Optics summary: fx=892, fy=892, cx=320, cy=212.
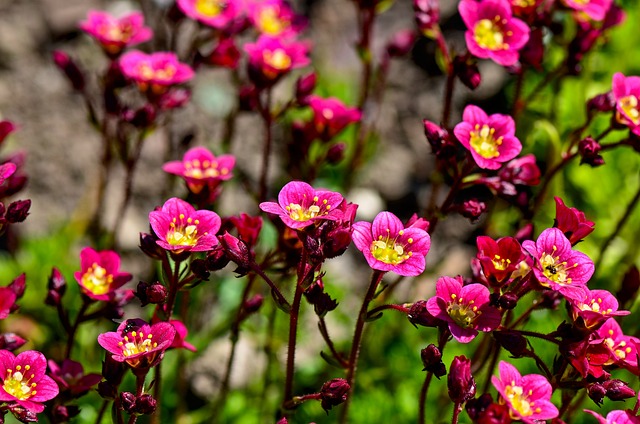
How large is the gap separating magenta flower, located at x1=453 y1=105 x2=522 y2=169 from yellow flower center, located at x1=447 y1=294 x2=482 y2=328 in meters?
0.40

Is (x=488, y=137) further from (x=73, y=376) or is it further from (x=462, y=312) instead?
(x=73, y=376)

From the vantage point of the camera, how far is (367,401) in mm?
3514

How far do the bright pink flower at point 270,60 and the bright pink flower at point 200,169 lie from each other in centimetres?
42

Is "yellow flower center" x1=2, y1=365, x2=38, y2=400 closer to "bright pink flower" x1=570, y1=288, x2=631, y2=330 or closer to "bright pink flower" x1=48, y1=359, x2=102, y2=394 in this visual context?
"bright pink flower" x1=48, y1=359, x2=102, y2=394

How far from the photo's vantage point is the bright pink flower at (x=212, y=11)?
11.0 ft

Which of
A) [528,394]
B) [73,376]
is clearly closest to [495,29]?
[528,394]

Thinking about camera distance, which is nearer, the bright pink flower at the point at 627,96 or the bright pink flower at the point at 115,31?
the bright pink flower at the point at 627,96

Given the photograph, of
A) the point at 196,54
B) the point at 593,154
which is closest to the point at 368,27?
the point at 196,54

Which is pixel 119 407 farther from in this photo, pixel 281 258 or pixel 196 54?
pixel 196 54

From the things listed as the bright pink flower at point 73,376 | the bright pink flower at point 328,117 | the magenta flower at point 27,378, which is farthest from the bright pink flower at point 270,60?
the magenta flower at point 27,378

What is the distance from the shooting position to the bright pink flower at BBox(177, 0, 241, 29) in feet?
11.0

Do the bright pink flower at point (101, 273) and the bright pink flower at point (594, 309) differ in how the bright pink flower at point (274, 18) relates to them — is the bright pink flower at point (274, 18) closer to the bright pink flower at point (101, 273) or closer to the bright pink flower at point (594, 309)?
the bright pink flower at point (101, 273)

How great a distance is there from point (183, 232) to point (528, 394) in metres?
0.99

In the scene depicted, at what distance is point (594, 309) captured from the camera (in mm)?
2332
